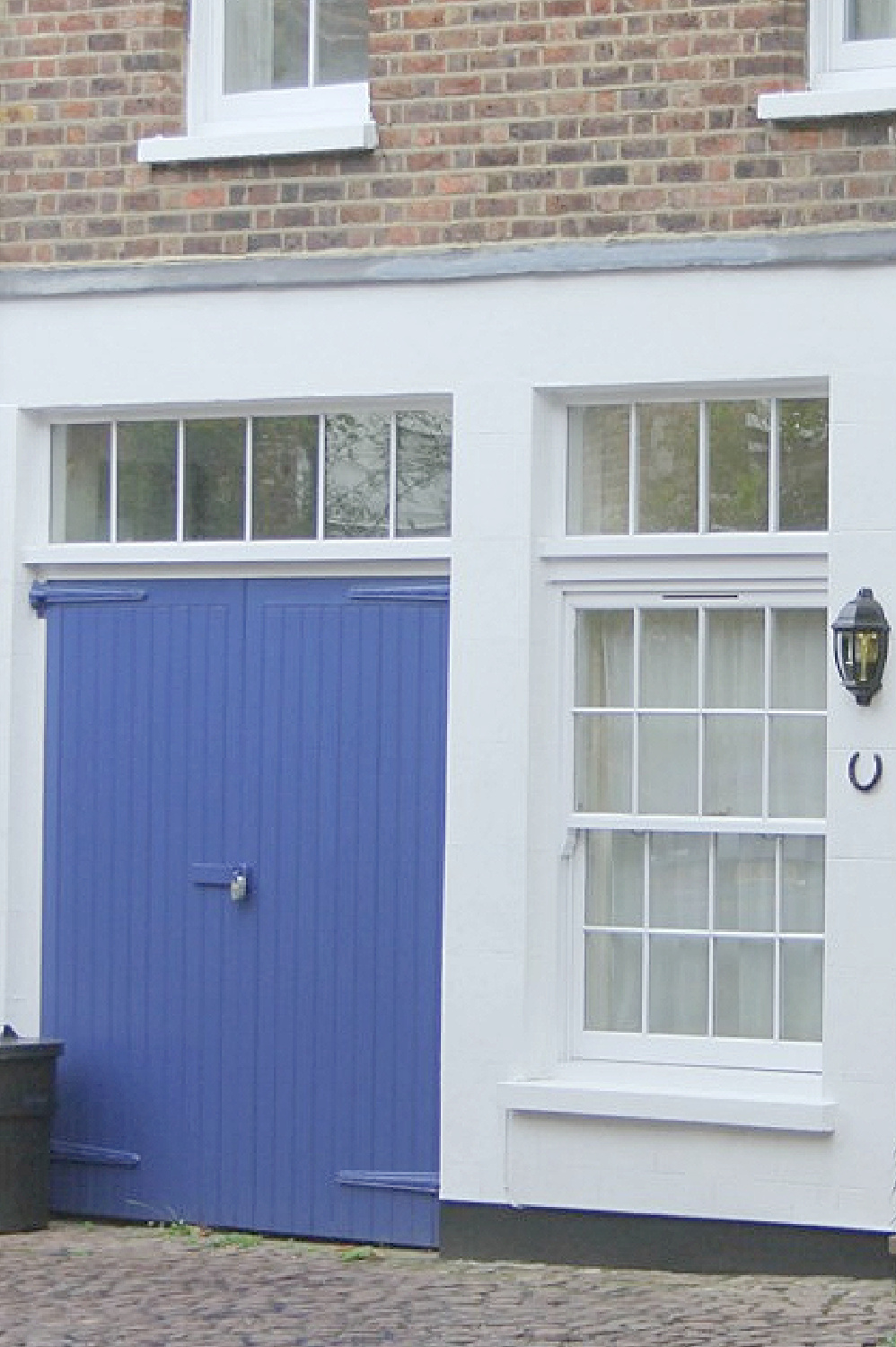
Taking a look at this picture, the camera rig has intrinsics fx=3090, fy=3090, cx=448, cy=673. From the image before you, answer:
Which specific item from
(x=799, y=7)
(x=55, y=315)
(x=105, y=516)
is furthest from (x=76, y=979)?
(x=799, y=7)

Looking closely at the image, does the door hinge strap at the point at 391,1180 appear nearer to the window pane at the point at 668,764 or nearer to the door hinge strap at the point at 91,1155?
the door hinge strap at the point at 91,1155

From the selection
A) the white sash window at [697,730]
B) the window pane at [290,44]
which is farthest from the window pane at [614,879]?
the window pane at [290,44]

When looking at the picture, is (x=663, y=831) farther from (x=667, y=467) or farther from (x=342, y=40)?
(x=342, y=40)

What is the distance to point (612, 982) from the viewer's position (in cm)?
1105

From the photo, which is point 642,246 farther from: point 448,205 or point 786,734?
point 786,734

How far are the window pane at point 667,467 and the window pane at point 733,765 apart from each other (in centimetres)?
71

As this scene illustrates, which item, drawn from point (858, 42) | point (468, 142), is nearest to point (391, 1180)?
point (468, 142)

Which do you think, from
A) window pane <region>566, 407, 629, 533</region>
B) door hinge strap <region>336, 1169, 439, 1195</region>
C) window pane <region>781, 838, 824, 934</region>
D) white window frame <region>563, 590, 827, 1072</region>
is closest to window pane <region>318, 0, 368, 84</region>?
window pane <region>566, 407, 629, 533</region>

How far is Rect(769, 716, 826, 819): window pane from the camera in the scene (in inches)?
422

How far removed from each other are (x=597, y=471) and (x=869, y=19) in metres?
1.84

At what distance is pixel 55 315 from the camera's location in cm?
1186

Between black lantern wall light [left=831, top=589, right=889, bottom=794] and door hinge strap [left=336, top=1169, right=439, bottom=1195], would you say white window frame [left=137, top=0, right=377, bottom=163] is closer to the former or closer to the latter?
black lantern wall light [left=831, top=589, right=889, bottom=794]

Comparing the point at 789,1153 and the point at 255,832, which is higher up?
the point at 255,832

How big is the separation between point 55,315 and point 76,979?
2.56 metres
